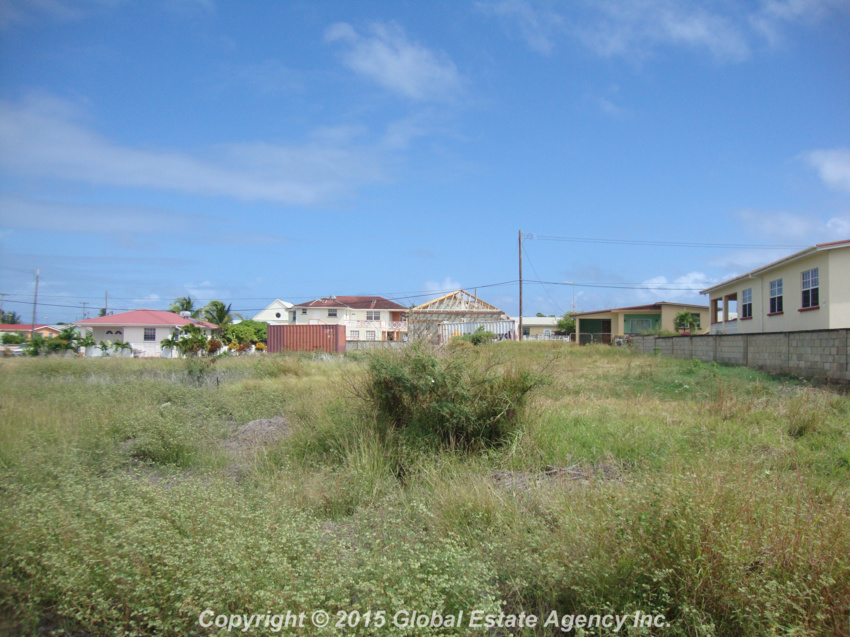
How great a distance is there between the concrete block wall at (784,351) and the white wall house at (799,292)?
229cm

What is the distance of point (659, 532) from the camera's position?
305 centimetres

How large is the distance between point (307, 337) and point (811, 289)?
26543 millimetres

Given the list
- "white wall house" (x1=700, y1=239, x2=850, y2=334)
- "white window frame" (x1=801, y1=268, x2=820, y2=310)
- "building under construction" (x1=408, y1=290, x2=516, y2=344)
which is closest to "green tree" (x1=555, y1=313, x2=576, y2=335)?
"building under construction" (x1=408, y1=290, x2=516, y2=344)

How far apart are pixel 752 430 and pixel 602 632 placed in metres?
5.08

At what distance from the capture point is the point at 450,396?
21.2 feet

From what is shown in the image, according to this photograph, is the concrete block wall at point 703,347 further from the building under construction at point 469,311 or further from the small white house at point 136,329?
the small white house at point 136,329

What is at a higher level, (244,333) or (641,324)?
(641,324)

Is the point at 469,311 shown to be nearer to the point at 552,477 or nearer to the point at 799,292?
the point at 799,292

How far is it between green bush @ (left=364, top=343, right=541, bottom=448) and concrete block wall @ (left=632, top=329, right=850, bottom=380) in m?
10.4

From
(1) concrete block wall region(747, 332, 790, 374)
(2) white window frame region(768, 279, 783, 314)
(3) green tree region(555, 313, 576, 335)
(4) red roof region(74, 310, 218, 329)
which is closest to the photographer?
(1) concrete block wall region(747, 332, 790, 374)

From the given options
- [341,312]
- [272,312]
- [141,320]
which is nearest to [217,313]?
[141,320]

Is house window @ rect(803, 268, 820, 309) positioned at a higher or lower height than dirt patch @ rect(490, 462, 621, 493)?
higher

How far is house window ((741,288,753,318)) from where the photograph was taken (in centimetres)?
2347

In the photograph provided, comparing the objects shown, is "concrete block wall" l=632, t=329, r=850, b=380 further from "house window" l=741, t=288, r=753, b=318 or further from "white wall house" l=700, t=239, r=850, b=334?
"house window" l=741, t=288, r=753, b=318
